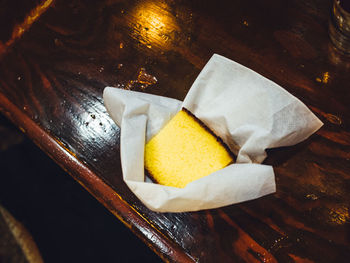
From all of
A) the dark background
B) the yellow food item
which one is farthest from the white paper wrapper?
the dark background

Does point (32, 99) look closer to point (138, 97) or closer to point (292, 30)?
point (138, 97)

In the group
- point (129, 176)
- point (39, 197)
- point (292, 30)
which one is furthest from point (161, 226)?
point (39, 197)

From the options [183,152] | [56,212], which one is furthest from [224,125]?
[56,212]

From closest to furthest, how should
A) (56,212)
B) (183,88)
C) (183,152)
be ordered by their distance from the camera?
(183,152), (183,88), (56,212)

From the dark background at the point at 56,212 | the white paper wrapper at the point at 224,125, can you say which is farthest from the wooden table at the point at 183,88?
the dark background at the point at 56,212

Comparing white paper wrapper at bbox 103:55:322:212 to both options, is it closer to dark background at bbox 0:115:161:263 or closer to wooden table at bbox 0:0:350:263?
wooden table at bbox 0:0:350:263

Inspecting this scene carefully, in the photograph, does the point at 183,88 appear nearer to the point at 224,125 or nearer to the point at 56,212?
the point at 224,125
